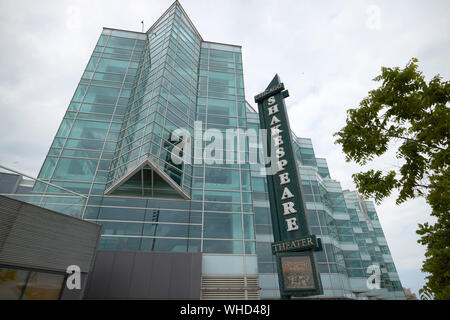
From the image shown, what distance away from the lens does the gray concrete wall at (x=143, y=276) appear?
15375 millimetres

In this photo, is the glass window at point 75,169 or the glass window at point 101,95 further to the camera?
the glass window at point 101,95

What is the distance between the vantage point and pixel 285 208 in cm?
1488

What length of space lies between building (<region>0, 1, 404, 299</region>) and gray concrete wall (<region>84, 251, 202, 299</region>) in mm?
72

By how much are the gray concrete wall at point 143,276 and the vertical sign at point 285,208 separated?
21.9 feet

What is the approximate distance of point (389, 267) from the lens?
1925 inches

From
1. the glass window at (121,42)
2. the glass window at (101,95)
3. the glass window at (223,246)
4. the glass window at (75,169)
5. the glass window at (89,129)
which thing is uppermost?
the glass window at (121,42)

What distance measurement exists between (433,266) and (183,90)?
78.8 ft

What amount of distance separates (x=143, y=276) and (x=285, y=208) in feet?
34.4

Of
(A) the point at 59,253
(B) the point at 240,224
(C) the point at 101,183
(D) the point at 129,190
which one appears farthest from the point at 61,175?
(B) the point at 240,224

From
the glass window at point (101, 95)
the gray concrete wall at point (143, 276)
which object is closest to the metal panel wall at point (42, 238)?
the gray concrete wall at point (143, 276)

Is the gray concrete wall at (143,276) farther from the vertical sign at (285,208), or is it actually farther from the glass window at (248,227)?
the vertical sign at (285,208)
